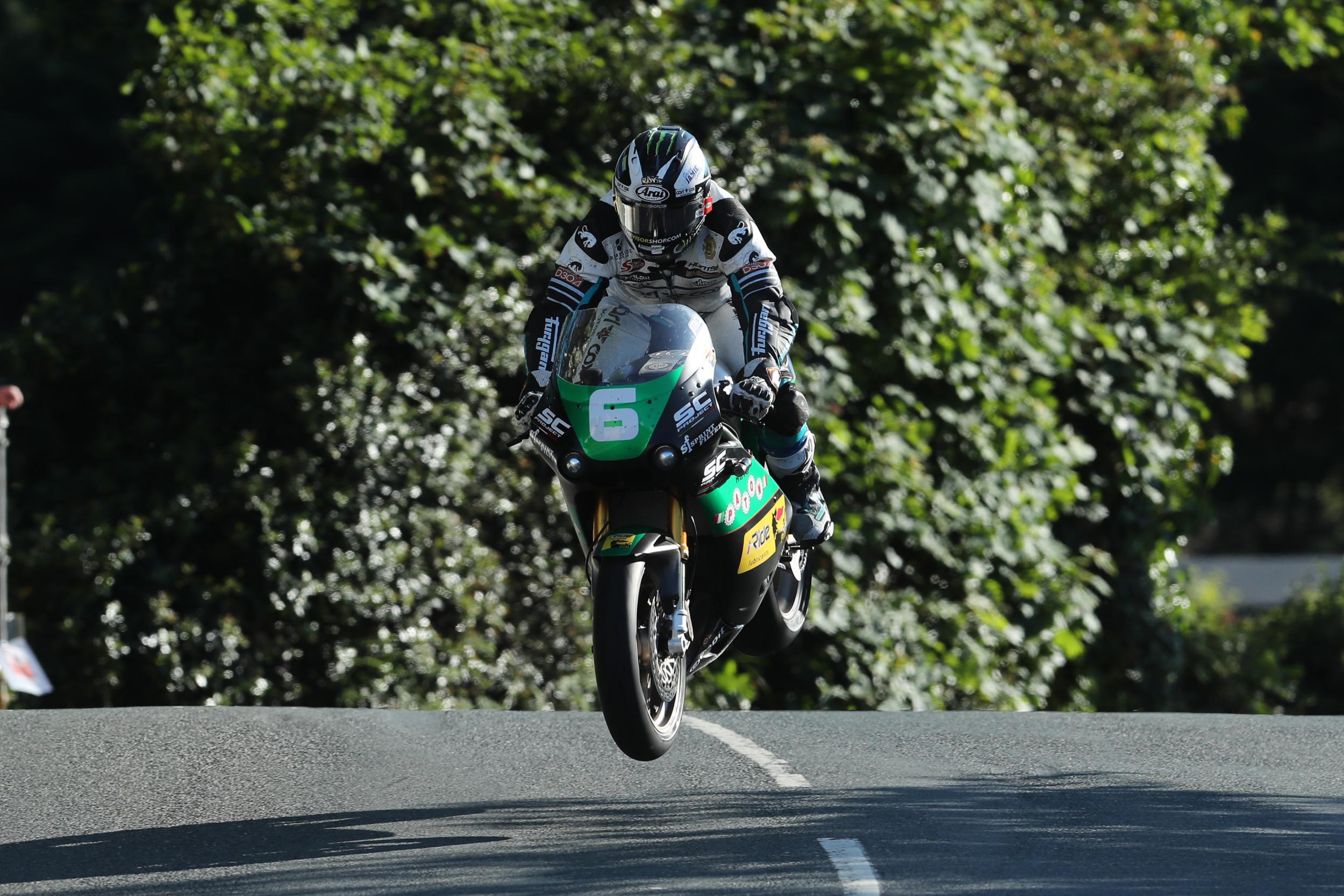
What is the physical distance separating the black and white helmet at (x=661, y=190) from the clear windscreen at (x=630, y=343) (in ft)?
1.06

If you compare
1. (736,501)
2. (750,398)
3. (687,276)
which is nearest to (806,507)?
(736,501)

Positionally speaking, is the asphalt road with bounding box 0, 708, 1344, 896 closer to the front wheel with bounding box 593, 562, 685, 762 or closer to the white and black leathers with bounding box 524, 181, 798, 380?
the front wheel with bounding box 593, 562, 685, 762

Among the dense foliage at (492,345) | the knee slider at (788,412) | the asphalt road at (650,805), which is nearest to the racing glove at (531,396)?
the knee slider at (788,412)

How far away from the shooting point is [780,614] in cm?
765

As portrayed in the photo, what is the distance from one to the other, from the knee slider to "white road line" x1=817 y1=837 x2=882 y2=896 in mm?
1832

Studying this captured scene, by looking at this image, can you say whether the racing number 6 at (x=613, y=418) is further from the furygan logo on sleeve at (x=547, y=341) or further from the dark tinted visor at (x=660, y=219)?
the dark tinted visor at (x=660, y=219)

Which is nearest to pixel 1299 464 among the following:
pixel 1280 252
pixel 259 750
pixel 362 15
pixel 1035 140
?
pixel 1280 252

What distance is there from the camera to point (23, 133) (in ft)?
92.5

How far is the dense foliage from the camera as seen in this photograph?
416 inches

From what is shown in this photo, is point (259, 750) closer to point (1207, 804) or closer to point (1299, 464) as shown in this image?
point (1207, 804)

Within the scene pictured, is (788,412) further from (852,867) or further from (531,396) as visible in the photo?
(852,867)

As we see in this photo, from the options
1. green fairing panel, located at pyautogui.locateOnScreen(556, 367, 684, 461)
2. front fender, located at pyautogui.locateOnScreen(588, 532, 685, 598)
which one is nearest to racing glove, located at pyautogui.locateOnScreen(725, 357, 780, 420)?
green fairing panel, located at pyautogui.locateOnScreen(556, 367, 684, 461)

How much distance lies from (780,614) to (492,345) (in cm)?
411

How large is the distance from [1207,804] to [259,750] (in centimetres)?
362
